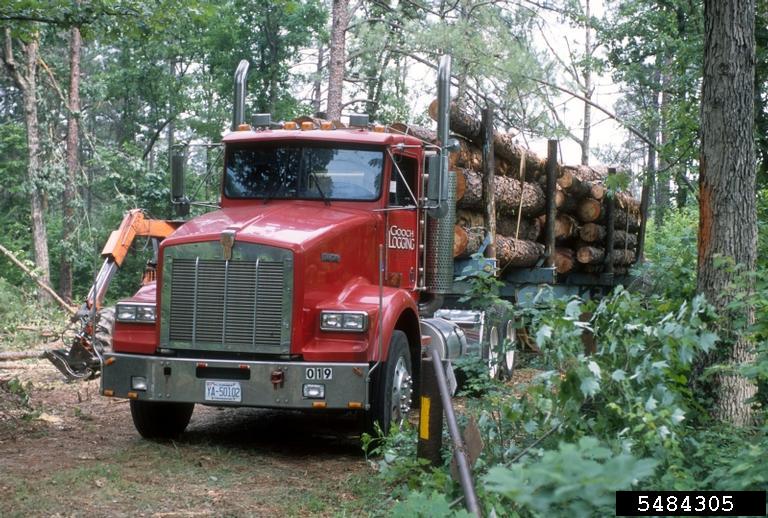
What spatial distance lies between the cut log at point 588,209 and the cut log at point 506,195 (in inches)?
68.8

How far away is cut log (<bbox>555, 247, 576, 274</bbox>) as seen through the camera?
51.3 feet

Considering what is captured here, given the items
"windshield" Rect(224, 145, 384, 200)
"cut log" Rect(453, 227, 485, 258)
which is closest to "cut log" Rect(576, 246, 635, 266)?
"cut log" Rect(453, 227, 485, 258)

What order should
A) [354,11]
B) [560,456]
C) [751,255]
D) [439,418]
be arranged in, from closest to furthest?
[560,456]
[439,418]
[751,255]
[354,11]

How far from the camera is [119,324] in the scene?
324 inches

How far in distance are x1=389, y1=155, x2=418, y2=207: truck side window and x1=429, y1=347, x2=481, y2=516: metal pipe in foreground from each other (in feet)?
10.1

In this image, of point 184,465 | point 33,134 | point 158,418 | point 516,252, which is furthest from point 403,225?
point 33,134

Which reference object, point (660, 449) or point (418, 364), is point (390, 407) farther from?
point (660, 449)

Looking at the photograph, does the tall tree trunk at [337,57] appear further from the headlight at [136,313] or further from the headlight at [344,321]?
Answer: the headlight at [344,321]

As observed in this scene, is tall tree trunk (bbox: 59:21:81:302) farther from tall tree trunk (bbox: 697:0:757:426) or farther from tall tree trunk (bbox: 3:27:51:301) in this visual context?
tall tree trunk (bbox: 697:0:757:426)

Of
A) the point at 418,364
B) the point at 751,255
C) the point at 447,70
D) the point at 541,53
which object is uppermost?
the point at 541,53

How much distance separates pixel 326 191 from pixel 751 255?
13.0 ft

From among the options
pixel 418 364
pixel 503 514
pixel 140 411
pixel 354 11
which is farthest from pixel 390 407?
pixel 354 11

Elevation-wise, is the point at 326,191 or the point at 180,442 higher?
the point at 326,191

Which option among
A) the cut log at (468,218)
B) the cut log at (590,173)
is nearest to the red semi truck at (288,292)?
the cut log at (468,218)
